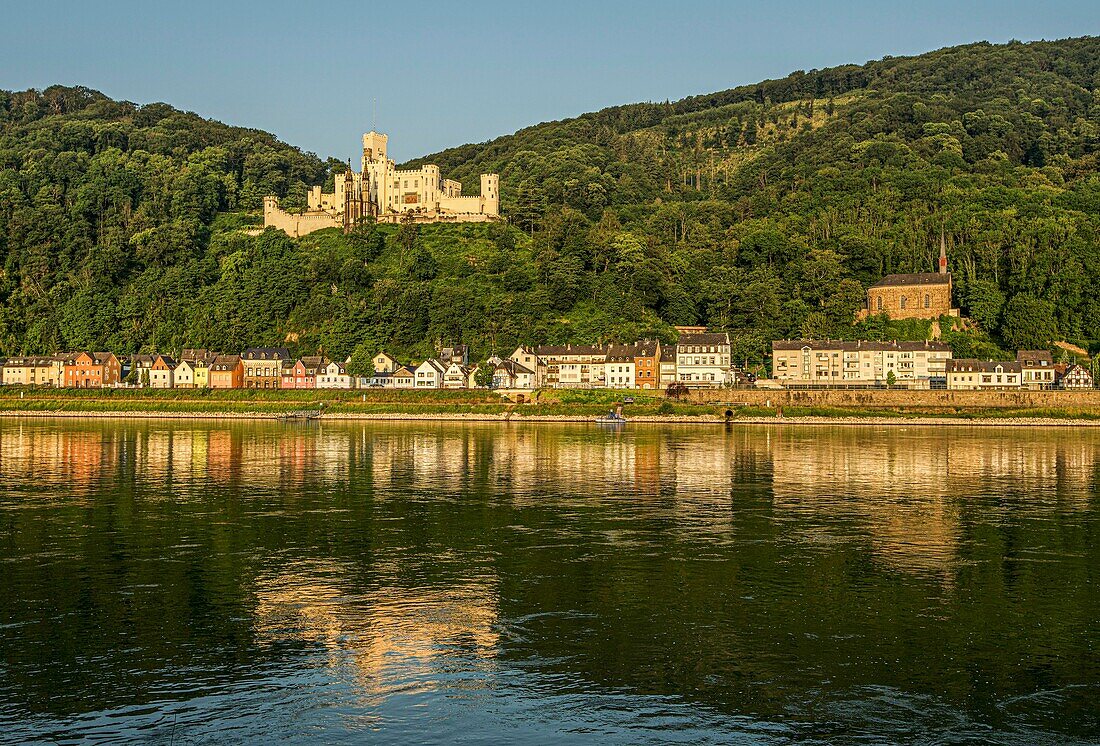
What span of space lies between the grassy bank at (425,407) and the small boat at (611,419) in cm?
225

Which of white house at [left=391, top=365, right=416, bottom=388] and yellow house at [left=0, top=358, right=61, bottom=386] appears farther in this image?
yellow house at [left=0, top=358, right=61, bottom=386]

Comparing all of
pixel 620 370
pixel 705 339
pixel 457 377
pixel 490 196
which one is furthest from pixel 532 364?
pixel 490 196

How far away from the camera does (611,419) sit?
222 ft

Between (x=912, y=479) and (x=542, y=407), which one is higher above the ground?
(x=542, y=407)

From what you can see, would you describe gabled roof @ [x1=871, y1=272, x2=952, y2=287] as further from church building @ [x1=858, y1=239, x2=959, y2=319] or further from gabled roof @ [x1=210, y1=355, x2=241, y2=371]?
gabled roof @ [x1=210, y1=355, x2=241, y2=371]

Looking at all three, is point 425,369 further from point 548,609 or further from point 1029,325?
point 548,609

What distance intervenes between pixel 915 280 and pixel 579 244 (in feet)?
108

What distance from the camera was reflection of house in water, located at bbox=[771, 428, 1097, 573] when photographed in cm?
2541

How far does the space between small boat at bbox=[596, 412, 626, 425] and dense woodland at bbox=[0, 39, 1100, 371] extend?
A: 76.5ft

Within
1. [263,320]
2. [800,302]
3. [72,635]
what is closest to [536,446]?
[72,635]

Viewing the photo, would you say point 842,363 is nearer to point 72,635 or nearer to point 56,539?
point 56,539

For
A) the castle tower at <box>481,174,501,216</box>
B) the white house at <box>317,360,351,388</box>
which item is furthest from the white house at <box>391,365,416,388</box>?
the castle tower at <box>481,174,501,216</box>

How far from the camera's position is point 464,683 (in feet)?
47.2

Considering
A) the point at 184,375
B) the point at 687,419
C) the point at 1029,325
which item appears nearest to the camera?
the point at 687,419
